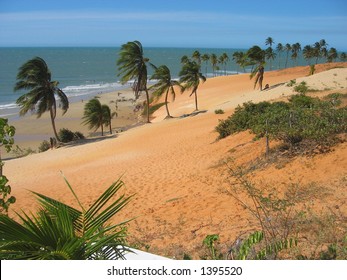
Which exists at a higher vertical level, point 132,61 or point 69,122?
point 132,61

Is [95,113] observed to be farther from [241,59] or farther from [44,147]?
[241,59]

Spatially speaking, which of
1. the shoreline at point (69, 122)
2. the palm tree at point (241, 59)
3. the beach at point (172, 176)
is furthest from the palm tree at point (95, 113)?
the palm tree at point (241, 59)

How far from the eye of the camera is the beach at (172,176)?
6.34 m

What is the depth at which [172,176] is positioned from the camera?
1134 centimetres

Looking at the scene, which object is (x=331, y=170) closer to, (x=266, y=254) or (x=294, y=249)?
(x=294, y=249)

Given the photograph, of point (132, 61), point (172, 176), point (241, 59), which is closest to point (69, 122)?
point (132, 61)

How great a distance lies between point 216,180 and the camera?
954cm

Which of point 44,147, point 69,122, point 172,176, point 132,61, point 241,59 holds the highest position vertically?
point 241,59

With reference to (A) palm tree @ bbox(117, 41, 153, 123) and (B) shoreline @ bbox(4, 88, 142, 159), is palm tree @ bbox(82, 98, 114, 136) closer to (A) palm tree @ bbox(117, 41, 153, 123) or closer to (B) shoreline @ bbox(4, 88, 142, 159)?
(B) shoreline @ bbox(4, 88, 142, 159)

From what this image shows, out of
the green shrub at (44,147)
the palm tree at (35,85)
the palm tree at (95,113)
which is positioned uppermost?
the palm tree at (35,85)

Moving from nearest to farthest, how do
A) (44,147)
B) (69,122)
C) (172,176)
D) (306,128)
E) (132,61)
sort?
(306,128) → (172,176) → (44,147) → (132,61) → (69,122)

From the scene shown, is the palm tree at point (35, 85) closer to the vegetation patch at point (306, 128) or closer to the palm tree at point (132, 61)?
the palm tree at point (132, 61)

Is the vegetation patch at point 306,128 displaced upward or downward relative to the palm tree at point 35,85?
downward
